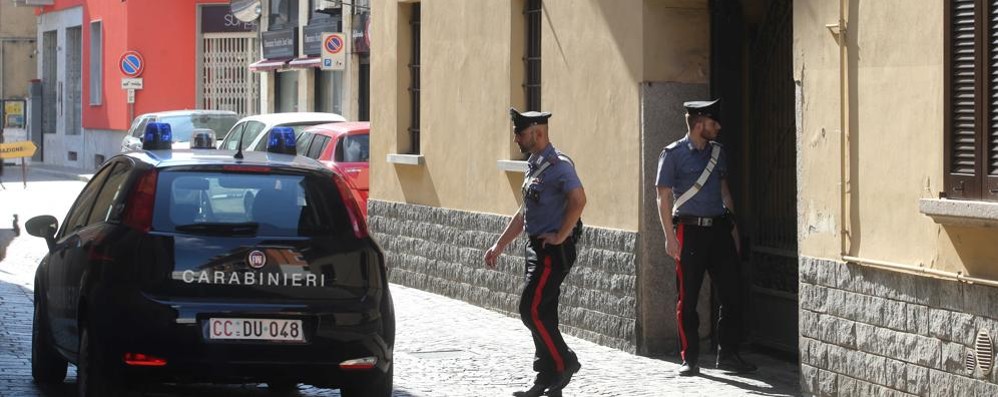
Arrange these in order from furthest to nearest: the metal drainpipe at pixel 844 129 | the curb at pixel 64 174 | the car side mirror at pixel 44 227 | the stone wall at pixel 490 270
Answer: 1. the curb at pixel 64 174
2. the stone wall at pixel 490 270
3. the car side mirror at pixel 44 227
4. the metal drainpipe at pixel 844 129

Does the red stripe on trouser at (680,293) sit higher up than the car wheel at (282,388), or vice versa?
the red stripe on trouser at (680,293)

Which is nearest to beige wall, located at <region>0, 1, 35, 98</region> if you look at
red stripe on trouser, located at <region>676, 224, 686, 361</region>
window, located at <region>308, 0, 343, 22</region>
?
window, located at <region>308, 0, 343, 22</region>

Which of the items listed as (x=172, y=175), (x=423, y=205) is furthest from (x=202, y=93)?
(x=172, y=175)

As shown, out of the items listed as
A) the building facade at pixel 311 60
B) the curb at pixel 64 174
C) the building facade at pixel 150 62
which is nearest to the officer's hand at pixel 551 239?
the building facade at pixel 311 60

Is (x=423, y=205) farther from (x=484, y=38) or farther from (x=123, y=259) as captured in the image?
(x=123, y=259)

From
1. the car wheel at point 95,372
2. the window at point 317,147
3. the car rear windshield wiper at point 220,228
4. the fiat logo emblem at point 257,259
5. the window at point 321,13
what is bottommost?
the car wheel at point 95,372

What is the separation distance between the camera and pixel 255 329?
354 inches

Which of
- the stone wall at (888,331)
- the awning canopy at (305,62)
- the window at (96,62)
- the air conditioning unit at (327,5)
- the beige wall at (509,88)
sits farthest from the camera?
the window at (96,62)

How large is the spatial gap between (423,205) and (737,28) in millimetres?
5408

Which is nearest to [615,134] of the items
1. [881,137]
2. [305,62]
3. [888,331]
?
[881,137]

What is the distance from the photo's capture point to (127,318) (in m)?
8.91

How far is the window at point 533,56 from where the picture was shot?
1497 centimetres

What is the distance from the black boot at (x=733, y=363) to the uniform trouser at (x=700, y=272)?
195mm

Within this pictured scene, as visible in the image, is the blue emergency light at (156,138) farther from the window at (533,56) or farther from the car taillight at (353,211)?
the window at (533,56)
